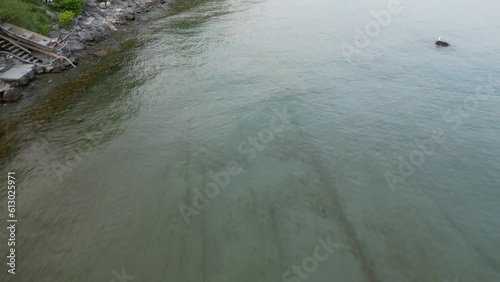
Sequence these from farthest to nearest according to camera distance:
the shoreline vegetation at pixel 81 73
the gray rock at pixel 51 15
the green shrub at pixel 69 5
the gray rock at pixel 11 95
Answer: the green shrub at pixel 69 5 → the gray rock at pixel 51 15 → the gray rock at pixel 11 95 → the shoreline vegetation at pixel 81 73

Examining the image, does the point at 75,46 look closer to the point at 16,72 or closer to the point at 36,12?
the point at 36,12

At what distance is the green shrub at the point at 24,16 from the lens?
2394 centimetres

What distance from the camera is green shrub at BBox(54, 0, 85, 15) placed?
30.6 metres

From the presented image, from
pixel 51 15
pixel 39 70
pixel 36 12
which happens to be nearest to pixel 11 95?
pixel 39 70

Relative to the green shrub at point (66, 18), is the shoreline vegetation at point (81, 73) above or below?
below

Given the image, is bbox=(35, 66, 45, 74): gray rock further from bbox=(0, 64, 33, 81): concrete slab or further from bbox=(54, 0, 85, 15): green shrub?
bbox=(54, 0, 85, 15): green shrub

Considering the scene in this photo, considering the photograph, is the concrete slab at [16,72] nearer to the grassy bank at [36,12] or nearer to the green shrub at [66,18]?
the grassy bank at [36,12]

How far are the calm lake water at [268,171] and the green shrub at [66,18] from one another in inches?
260

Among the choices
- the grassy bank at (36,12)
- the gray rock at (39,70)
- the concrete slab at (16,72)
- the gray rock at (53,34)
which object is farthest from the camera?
the gray rock at (53,34)

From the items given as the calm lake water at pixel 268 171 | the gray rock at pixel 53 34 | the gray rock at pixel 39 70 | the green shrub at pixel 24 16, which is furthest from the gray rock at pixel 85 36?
the gray rock at pixel 39 70

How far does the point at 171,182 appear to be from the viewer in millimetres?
14477

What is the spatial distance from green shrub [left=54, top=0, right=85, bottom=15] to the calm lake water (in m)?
9.40

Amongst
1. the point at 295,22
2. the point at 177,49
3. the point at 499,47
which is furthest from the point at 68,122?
the point at 499,47

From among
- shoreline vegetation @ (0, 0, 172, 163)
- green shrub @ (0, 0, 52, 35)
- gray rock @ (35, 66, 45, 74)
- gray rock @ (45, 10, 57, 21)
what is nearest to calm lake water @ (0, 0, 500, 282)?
shoreline vegetation @ (0, 0, 172, 163)
